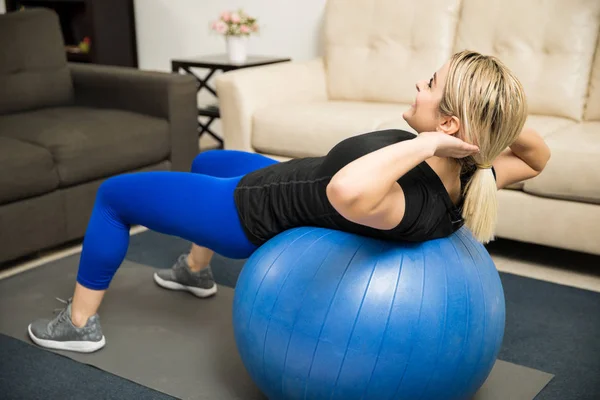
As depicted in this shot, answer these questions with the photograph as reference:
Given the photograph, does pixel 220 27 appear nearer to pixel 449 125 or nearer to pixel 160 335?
pixel 160 335

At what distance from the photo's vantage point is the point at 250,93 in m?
3.40

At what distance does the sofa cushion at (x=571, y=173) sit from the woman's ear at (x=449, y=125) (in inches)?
47.4

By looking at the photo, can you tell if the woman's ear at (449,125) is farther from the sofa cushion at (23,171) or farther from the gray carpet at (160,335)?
the sofa cushion at (23,171)

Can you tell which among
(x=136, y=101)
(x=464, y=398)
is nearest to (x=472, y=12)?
(x=136, y=101)

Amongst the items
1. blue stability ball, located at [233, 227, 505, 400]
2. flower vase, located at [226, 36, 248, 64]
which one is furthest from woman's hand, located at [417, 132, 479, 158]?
flower vase, located at [226, 36, 248, 64]

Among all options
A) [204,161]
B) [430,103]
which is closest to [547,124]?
[204,161]

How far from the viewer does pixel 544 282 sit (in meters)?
2.67

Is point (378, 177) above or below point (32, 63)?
above

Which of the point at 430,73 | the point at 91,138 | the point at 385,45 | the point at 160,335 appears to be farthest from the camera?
the point at 385,45

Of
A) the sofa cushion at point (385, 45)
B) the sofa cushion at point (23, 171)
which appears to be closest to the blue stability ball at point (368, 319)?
Result: the sofa cushion at point (23, 171)

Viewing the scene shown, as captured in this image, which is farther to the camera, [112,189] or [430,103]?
[112,189]

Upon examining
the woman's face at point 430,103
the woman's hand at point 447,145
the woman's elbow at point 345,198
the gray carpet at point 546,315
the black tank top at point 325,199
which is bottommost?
the gray carpet at point 546,315

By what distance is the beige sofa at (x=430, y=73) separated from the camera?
8.75 feet

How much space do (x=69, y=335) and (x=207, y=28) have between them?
9.94 feet
